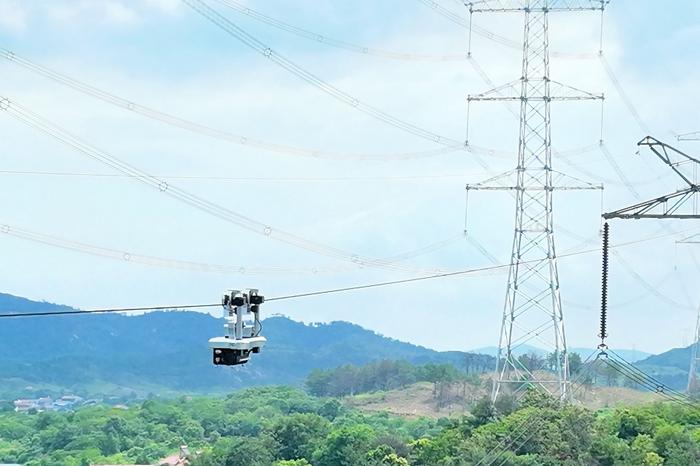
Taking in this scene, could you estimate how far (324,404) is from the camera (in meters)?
158

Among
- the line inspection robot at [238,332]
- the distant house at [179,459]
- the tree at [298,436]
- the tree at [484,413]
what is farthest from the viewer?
the distant house at [179,459]

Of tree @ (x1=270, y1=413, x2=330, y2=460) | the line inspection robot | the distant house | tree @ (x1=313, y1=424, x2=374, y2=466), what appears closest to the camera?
the line inspection robot

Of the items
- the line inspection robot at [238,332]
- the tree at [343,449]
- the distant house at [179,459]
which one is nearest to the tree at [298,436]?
the tree at [343,449]

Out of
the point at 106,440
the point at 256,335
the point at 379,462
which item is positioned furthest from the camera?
the point at 106,440

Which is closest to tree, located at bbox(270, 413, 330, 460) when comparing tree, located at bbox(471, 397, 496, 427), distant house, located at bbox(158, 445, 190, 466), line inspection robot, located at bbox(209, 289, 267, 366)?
distant house, located at bbox(158, 445, 190, 466)

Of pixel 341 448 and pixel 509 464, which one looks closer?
pixel 509 464

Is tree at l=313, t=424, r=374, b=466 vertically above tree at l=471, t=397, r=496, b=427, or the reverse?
tree at l=471, t=397, r=496, b=427

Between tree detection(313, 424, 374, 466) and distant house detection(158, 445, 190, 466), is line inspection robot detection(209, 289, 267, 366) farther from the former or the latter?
distant house detection(158, 445, 190, 466)

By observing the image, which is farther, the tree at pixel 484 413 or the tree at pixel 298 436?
the tree at pixel 298 436

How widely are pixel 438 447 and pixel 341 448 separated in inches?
775

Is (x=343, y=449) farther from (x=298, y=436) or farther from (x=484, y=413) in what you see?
(x=484, y=413)

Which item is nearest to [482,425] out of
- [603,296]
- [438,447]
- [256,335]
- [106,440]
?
[438,447]

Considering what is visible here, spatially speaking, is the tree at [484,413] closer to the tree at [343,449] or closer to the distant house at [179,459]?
the tree at [343,449]

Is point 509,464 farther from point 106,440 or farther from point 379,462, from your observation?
point 106,440
